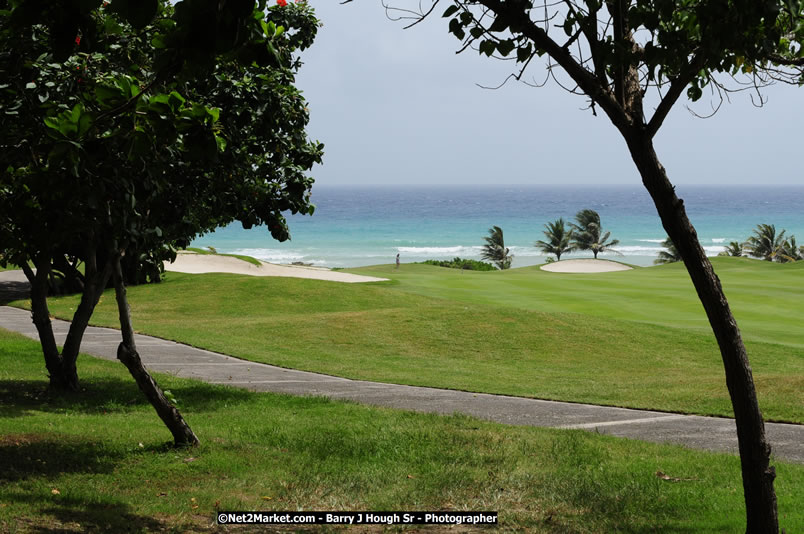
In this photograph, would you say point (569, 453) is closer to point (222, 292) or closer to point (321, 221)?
point (222, 292)

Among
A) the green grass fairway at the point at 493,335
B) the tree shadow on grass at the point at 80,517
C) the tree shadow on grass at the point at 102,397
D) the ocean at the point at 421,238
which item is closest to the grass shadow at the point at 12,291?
the green grass fairway at the point at 493,335

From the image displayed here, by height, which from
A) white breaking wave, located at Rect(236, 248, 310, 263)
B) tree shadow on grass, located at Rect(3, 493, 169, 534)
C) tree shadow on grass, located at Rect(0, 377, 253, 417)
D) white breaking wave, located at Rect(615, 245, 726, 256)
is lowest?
tree shadow on grass, located at Rect(0, 377, 253, 417)

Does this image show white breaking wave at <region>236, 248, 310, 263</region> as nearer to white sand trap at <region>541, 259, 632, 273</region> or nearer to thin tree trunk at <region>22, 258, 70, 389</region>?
white sand trap at <region>541, 259, 632, 273</region>

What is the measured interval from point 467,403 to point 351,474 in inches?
254

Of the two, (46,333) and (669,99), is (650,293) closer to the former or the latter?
(46,333)

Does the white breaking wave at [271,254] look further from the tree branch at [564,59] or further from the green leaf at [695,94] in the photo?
the tree branch at [564,59]

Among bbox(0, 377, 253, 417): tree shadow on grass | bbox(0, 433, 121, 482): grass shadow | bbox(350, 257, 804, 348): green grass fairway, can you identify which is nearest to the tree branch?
bbox(0, 433, 121, 482): grass shadow

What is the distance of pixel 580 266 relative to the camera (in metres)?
59.9

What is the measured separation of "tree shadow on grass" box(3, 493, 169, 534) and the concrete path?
6820mm

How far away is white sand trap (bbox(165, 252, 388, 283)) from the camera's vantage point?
139ft

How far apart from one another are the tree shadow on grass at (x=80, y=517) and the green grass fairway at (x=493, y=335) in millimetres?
9715

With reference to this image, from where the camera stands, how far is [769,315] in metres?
28.7

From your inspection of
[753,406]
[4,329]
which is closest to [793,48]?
[753,406]

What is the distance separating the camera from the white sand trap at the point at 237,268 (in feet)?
139
